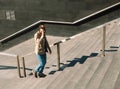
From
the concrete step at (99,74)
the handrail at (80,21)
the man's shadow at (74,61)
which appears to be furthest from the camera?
the handrail at (80,21)

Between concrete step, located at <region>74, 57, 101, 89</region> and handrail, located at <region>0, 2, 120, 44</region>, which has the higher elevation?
handrail, located at <region>0, 2, 120, 44</region>

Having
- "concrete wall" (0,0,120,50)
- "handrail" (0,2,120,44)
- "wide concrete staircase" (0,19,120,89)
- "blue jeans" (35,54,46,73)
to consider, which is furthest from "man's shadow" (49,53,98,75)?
"concrete wall" (0,0,120,50)

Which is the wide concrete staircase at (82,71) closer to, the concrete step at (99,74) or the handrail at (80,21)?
the concrete step at (99,74)

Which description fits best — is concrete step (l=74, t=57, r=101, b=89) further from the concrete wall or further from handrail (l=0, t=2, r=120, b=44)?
the concrete wall

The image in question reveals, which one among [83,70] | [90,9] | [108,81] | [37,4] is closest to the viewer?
[108,81]

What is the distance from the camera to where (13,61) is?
11508mm

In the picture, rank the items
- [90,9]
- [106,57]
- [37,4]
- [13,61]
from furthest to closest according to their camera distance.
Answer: [37,4] → [90,9] → [13,61] → [106,57]

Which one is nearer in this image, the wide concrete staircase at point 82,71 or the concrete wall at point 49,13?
the wide concrete staircase at point 82,71

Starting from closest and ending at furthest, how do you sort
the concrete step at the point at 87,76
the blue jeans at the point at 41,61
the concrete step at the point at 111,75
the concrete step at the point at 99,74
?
the concrete step at the point at 111,75, the concrete step at the point at 99,74, the concrete step at the point at 87,76, the blue jeans at the point at 41,61

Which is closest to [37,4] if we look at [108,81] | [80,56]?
[80,56]

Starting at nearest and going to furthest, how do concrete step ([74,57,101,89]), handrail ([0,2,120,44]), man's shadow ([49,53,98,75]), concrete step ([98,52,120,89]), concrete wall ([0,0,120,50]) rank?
concrete step ([98,52,120,89]) → concrete step ([74,57,101,89]) → man's shadow ([49,53,98,75]) → handrail ([0,2,120,44]) → concrete wall ([0,0,120,50])

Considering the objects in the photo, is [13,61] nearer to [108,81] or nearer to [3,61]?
[3,61]

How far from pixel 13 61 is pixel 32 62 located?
5.11 feet

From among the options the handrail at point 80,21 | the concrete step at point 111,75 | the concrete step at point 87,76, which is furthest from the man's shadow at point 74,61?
the handrail at point 80,21
